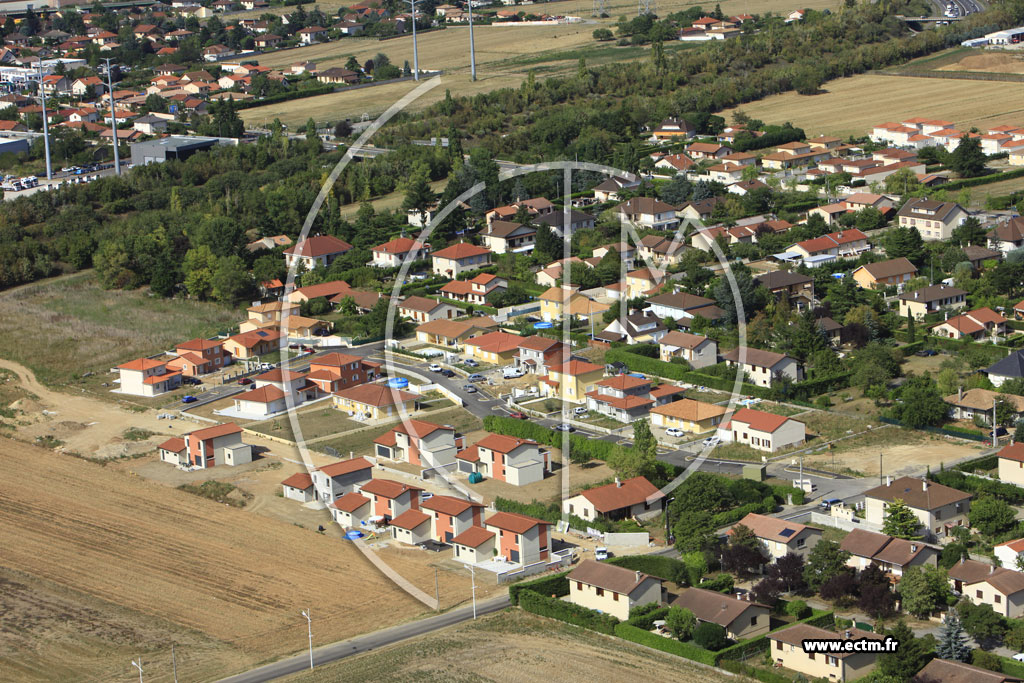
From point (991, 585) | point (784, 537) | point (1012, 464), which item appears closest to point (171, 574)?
point (784, 537)

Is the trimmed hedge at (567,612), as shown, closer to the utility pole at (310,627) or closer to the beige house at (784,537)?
the utility pole at (310,627)

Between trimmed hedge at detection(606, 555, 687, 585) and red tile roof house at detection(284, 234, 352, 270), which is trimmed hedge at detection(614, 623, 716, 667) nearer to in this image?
trimmed hedge at detection(606, 555, 687, 585)

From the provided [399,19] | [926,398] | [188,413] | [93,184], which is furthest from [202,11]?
[926,398]

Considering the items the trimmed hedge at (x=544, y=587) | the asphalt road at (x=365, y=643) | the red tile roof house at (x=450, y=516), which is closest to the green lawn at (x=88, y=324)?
the red tile roof house at (x=450, y=516)

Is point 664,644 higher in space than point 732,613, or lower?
lower

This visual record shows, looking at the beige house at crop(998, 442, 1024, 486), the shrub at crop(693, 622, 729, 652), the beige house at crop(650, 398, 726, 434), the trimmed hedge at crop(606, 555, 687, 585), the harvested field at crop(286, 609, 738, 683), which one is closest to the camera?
the harvested field at crop(286, 609, 738, 683)

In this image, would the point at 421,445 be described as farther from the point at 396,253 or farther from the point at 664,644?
the point at 396,253

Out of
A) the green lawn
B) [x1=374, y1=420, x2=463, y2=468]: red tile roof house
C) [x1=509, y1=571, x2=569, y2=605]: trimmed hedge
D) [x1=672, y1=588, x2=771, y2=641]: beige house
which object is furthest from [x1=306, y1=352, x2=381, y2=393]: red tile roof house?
[x1=672, y1=588, x2=771, y2=641]: beige house

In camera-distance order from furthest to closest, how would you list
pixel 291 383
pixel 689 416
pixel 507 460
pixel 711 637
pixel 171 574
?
pixel 291 383
pixel 689 416
pixel 507 460
pixel 171 574
pixel 711 637
